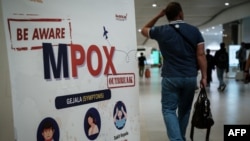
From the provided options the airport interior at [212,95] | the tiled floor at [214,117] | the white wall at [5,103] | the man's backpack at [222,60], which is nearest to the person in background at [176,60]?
the airport interior at [212,95]

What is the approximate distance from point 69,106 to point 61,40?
0.45 meters

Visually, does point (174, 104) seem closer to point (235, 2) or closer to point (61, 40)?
point (61, 40)

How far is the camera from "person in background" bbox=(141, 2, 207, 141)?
3.45 m

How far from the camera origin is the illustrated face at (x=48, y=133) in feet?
6.93

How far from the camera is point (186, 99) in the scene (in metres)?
3.58

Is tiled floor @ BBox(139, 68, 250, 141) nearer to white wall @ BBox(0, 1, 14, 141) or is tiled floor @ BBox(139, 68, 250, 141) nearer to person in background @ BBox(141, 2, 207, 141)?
person in background @ BBox(141, 2, 207, 141)

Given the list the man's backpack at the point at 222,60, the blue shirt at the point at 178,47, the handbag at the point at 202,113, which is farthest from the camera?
the man's backpack at the point at 222,60

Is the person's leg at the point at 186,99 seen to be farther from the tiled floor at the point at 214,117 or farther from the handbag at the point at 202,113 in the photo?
the tiled floor at the point at 214,117

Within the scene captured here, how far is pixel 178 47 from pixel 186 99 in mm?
581

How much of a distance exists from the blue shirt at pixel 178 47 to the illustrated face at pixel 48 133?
1.70 meters

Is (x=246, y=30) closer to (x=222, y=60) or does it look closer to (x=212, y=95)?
(x=222, y=60)

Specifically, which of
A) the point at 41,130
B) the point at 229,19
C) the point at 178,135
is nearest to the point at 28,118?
the point at 41,130

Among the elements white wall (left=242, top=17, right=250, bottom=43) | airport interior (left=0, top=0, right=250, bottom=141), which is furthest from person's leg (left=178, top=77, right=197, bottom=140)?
white wall (left=242, top=17, right=250, bottom=43)

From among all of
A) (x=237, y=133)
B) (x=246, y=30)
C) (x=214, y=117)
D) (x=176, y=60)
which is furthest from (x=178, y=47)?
(x=246, y=30)
